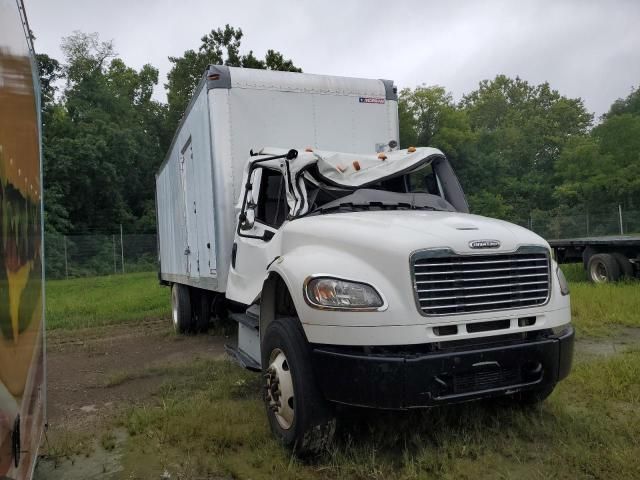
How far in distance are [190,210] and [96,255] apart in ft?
81.1

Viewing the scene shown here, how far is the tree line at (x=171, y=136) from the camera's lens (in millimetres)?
36625

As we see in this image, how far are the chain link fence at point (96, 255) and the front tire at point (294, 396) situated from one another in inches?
1052

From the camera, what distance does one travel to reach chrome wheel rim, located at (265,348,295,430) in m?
3.67

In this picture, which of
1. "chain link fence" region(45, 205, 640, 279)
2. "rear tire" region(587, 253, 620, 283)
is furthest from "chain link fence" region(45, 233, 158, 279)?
"rear tire" region(587, 253, 620, 283)

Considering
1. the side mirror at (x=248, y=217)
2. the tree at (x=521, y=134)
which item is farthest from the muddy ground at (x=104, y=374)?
the tree at (x=521, y=134)

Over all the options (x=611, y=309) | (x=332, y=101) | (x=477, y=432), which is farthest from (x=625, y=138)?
(x=477, y=432)

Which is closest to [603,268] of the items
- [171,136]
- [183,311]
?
[183,311]

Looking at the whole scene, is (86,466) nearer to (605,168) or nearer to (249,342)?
(249,342)

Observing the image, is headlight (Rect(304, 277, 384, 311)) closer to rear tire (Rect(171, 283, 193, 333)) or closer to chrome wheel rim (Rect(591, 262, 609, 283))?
rear tire (Rect(171, 283, 193, 333))

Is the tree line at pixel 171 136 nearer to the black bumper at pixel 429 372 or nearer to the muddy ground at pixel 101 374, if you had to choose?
the muddy ground at pixel 101 374

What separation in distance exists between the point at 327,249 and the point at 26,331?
197 cm

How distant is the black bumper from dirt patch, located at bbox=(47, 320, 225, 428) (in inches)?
114

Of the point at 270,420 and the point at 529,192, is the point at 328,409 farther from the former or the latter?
the point at 529,192

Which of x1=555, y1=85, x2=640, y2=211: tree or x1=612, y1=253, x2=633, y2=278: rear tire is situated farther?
x1=555, y1=85, x2=640, y2=211: tree
